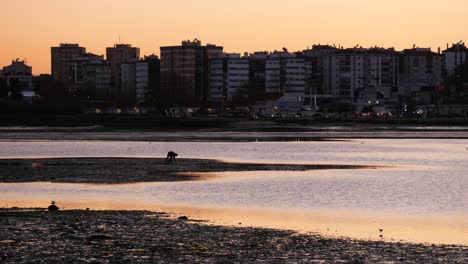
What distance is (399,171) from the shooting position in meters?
54.5

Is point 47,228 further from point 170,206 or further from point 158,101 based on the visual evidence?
point 158,101

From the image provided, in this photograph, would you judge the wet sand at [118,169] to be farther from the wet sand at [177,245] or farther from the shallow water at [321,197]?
the wet sand at [177,245]

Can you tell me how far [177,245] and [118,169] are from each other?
91.3 feet

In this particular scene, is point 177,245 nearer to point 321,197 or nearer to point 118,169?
point 321,197

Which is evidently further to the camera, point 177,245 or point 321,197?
point 321,197

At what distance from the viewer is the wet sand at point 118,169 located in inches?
1863

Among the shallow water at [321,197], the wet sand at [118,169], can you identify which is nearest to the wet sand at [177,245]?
the shallow water at [321,197]

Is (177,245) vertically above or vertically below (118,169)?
below

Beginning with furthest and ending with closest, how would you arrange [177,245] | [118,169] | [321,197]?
[118,169] < [321,197] < [177,245]

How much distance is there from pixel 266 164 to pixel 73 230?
31.2 m

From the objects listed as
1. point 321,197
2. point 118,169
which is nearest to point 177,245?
point 321,197

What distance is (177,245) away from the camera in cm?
2572

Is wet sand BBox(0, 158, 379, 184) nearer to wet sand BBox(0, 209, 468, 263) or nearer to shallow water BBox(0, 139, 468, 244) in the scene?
shallow water BBox(0, 139, 468, 244)

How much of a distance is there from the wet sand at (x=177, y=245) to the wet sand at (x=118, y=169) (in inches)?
649
